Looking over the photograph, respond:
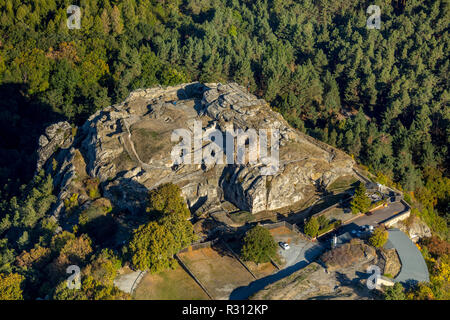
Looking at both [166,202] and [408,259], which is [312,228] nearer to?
[408,259]

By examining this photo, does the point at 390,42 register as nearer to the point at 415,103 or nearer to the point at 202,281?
the point at 415,103

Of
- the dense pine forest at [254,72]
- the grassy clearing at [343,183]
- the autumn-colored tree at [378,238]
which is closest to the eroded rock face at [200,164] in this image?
A: the grassy clearing at [343,183]

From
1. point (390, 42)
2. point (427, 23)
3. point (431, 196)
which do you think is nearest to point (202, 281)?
point (431, 196)

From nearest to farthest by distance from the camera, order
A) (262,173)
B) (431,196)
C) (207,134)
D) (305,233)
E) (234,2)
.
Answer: (305,233) → (262,173) → (207,134) → (431,196) → (234,2)

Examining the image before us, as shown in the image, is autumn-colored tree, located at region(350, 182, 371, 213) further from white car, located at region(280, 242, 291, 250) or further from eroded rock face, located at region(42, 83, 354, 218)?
white car, located at region(280, 242, 291, 250)


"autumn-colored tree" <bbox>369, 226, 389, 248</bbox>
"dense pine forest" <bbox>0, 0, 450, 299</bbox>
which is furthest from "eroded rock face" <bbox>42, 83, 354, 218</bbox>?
"autumn-colored tree" <bbox>369, 226, 389, 248</bbox>
